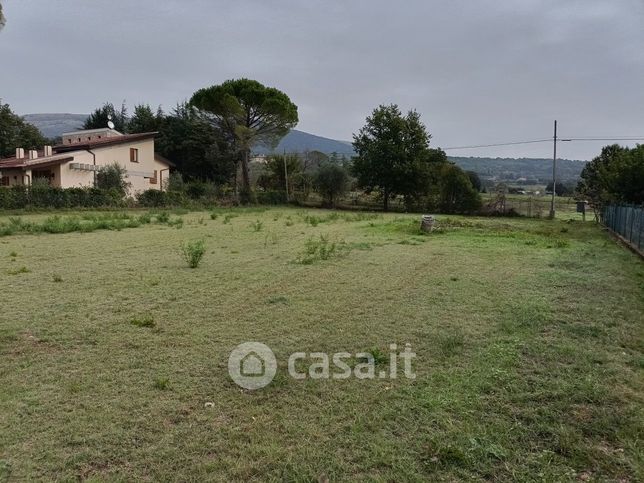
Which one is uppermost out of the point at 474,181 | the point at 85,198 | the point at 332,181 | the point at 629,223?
the point at 474,181

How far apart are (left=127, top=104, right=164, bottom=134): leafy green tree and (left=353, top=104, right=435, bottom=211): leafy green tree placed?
18083mm

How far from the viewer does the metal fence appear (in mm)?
10781

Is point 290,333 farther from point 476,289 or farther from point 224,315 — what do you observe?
point 476,289

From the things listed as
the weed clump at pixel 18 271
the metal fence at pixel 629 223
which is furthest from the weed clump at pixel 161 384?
the metal fence at pixel 629 223

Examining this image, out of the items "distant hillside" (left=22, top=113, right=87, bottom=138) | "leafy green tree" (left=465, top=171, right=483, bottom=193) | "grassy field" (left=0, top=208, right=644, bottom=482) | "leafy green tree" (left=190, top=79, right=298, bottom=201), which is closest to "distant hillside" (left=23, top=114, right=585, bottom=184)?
"distant hillside" (left=22, top=113, right=87, bottom=138)

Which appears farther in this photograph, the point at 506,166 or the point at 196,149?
the point at 506,166

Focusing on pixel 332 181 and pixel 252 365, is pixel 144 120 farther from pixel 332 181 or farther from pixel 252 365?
pixel 252 365

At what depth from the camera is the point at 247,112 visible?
32.5m

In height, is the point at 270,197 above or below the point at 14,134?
below

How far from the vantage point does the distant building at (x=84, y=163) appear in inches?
1037

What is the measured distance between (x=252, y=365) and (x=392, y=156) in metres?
29.0

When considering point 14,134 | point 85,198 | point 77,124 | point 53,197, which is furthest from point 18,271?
point 77,124

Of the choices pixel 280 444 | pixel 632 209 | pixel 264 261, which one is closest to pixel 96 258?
pixel 264 261

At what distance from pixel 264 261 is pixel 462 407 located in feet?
18.4
